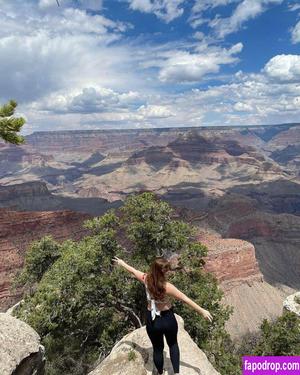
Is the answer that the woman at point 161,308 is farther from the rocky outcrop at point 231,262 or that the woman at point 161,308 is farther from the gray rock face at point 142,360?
the rocky outcrop at point 231,262

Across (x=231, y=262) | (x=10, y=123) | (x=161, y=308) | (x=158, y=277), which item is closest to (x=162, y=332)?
(x=161, y=308)

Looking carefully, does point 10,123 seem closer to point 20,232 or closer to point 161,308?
point 161,308

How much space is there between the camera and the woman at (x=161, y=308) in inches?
398

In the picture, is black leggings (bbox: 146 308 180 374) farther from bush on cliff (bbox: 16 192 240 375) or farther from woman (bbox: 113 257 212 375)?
bush on cliff (bbox: 16 192 240 375)

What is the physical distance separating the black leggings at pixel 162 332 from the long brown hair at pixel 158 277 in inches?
28.5

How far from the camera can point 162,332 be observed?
35.4 feet

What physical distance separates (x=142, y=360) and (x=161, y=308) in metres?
3.23

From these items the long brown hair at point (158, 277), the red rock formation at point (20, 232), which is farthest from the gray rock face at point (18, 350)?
the red rock formation at point (20, 232)

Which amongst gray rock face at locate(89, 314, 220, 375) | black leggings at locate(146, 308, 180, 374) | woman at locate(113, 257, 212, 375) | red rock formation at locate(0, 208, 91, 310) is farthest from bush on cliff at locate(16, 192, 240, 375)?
red rock formation at locate(0, 208, 91, 310)

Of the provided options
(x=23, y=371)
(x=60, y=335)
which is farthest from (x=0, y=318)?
(x=60, y=335)

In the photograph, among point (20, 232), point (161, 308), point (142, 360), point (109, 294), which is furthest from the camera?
point (20, 232)

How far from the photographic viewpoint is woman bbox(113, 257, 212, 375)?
33.2ft

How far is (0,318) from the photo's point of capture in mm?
14234

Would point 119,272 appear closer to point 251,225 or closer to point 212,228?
point 212,228
